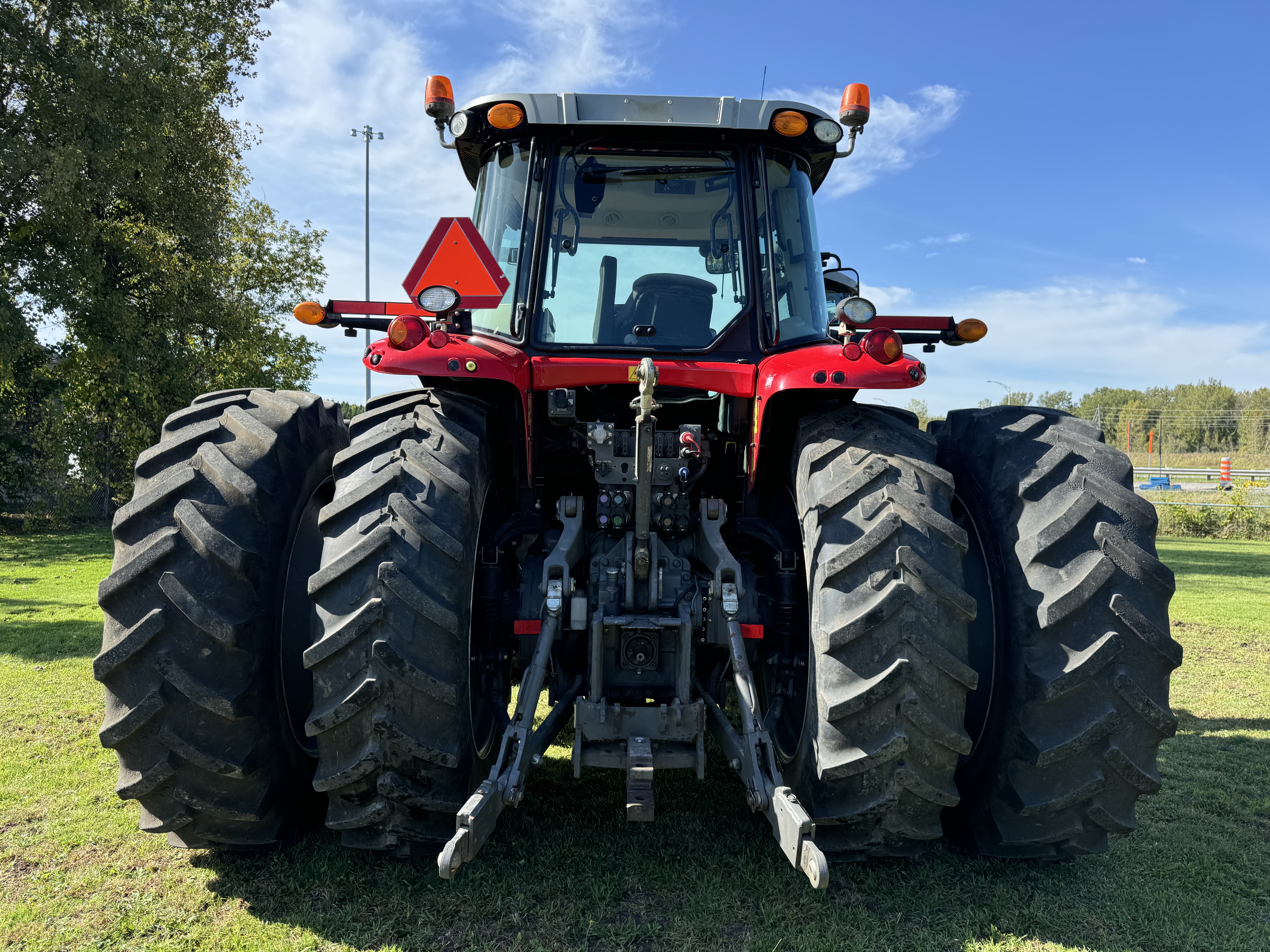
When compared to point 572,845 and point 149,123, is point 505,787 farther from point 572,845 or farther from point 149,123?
point 149,123

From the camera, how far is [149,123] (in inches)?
634

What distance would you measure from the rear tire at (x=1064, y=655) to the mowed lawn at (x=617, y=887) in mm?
318

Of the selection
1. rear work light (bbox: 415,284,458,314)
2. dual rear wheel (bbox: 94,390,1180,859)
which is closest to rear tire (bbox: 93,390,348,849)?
dual rear wheel (bbox: 94,390,1180,859)

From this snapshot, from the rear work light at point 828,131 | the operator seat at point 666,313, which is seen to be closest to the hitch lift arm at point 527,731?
the operator seat at point 666,313

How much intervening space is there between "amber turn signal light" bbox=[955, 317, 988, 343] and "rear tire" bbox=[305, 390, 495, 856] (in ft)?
8.24

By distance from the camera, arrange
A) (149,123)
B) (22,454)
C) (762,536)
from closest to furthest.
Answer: (762,536) → (149,123) → (22,454)

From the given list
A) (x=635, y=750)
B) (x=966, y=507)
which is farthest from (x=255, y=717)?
(x=966, y=507)

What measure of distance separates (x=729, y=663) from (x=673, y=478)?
32.3 inches

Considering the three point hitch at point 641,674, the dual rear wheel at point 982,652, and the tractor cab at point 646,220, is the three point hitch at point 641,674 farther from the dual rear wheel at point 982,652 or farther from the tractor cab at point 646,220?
the tractor cab at point 646,220

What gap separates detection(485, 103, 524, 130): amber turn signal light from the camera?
351 centimetres

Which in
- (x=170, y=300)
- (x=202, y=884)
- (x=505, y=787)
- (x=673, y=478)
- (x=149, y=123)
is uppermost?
(x=149, y=123)

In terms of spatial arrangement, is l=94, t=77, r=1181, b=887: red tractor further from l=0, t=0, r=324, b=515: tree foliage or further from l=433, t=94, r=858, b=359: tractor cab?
l=0, t=0, r=324, b=515: tree foliage

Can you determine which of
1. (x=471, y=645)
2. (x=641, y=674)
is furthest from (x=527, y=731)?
(x=641, y=674)

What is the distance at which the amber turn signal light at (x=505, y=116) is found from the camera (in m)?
3.51
